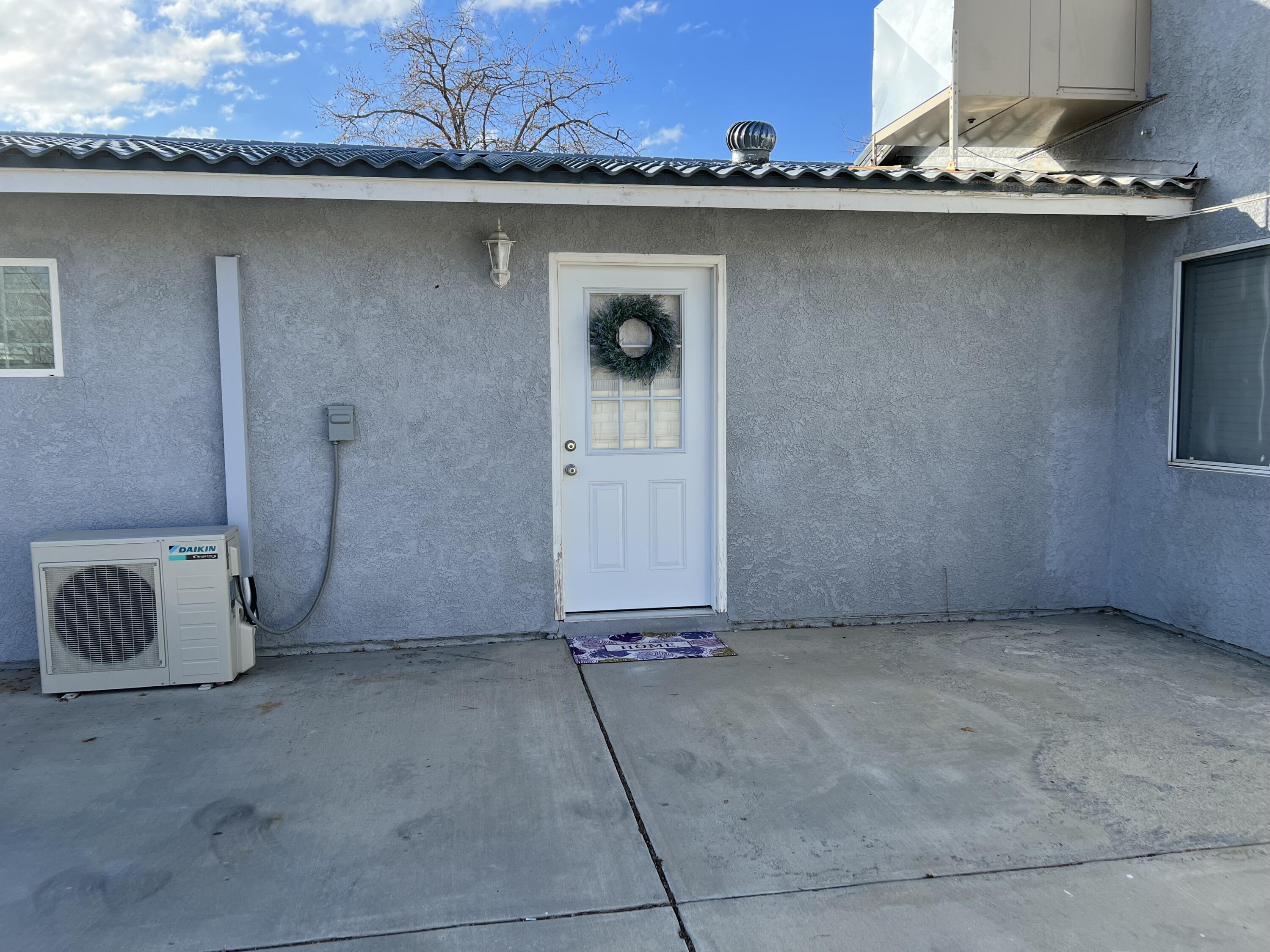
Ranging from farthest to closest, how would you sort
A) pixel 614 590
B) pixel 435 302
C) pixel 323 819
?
pixel 614 590
pixel 435 302
pixel 323 819

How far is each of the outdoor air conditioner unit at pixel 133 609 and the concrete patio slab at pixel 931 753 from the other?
2065 mm

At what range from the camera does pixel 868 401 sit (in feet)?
19.5

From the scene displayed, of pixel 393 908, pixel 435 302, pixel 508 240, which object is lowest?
pixel 393 908

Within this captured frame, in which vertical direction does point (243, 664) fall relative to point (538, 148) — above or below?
below

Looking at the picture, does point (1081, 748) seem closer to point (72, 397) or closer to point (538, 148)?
point (72, 397)

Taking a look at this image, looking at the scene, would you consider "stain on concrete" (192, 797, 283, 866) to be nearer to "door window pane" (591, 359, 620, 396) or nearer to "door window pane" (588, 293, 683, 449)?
"door window pane" (588, 293, 683, 449)

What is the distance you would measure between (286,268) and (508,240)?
1.31 m

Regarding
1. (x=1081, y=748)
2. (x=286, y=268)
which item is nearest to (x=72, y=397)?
(x=286, y=268)

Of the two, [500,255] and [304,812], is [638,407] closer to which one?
[500,255]

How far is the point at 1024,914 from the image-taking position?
109 inches

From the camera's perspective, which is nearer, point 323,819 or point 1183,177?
point 323,819

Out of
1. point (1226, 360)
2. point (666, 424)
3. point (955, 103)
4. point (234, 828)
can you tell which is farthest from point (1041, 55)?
point (234, 828)

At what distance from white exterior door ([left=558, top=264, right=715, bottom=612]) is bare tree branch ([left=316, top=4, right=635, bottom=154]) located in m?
12.2

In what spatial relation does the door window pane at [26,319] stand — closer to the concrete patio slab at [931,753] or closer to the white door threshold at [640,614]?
the white door threshold at [640,614]
